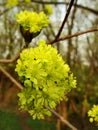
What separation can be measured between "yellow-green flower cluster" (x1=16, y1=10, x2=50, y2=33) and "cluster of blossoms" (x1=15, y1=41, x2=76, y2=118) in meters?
0.71

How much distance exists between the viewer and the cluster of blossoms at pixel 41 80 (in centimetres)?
93

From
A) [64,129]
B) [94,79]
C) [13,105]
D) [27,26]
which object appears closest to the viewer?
[27,26]

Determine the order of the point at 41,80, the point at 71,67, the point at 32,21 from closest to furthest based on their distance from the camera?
the point at 41,80
the point at 32,21
the point at 71,67

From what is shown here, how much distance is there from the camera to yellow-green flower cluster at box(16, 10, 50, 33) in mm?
1663

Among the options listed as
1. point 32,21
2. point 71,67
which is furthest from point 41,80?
point 71,67

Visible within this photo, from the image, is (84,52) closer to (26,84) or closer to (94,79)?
(94,79)

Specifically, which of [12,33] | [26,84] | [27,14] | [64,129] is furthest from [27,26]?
[12,33]

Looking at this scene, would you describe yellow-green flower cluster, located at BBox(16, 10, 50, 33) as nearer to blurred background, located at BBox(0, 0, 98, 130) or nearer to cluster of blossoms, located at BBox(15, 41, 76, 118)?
cluster of blossoms, located at BBox(15, 41, 76, 118)

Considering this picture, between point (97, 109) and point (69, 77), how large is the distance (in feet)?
0.71

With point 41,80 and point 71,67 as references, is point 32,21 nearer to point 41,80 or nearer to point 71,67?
point 41,80

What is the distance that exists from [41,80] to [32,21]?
790 millimetres

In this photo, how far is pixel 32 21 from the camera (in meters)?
1.68

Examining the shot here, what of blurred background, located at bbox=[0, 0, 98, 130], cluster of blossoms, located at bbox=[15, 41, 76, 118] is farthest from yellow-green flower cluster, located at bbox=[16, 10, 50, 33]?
blurred background, located at bbox=[0, 0, 98, 130]

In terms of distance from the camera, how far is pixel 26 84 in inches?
37.2
